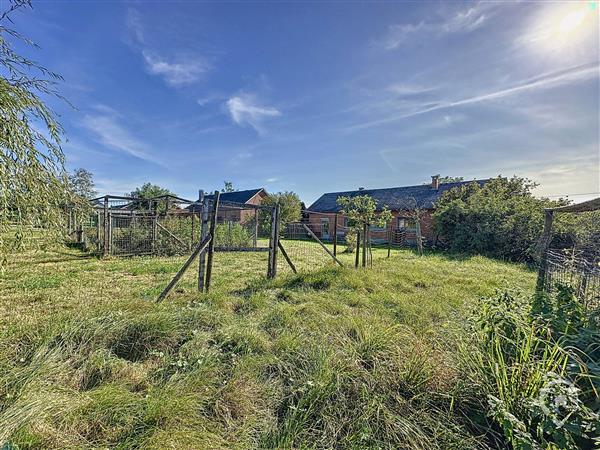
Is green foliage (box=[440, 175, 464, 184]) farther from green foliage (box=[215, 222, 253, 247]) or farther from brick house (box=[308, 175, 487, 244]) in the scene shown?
green foliage (box=[215, 222, 253, 247])

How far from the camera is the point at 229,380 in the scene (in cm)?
234

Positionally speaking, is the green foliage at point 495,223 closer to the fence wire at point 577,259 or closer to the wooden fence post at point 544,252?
the fence wire at point 577,259

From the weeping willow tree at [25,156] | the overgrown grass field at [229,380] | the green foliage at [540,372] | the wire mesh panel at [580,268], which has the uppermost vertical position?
the weeping willow tree at [25,156]

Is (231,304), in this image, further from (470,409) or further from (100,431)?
(470,409)

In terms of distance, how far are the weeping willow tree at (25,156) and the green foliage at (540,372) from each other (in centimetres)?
379

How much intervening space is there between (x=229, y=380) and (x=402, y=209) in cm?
2227

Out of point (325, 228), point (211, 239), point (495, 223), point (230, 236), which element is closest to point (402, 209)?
point (325, 228)

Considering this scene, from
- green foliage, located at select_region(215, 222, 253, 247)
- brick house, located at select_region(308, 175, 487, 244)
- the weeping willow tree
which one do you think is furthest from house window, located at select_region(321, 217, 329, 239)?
the weeping willow tree

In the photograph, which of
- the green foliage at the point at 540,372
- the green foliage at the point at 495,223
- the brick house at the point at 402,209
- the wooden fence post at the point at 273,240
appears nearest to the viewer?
the green foliage at the point at 540,372

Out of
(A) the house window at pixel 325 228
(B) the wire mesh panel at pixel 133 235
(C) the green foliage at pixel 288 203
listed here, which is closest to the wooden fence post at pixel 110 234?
(B) the wire mesh panel at pixel 133 235

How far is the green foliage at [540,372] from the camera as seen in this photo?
1.44 metres

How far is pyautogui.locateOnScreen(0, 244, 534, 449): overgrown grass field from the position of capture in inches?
70.4

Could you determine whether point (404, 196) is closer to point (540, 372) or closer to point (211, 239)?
point (211, 239)

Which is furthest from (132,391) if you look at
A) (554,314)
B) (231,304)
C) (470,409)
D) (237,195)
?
(237,195)
